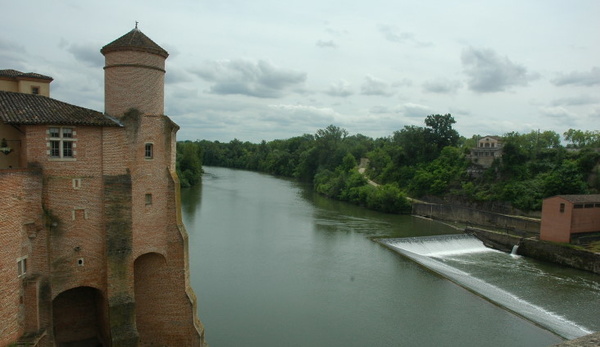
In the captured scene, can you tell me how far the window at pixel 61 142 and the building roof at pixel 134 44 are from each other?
253 centimetres

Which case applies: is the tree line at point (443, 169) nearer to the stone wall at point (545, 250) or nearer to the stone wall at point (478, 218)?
the stone wall at point (478, 218)

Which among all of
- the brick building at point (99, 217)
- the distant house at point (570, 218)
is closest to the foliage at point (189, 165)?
the distant house at point (570, 218)

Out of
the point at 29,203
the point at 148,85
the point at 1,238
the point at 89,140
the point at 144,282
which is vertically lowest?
the point at 144,282

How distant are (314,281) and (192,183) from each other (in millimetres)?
37435

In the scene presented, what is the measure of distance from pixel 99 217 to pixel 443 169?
3824 cm

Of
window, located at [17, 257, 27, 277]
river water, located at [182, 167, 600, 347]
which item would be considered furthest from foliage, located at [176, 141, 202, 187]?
window, located at [17, 257, 27, 277]

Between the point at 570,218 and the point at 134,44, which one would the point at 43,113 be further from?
the point at 570,218

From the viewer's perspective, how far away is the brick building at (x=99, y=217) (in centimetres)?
953

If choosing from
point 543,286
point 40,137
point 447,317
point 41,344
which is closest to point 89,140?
point 40,137

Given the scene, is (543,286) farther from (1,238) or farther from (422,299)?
(1,238)

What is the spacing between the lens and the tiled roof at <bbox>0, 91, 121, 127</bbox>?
32.2 feet

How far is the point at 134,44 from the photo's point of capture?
438 inches

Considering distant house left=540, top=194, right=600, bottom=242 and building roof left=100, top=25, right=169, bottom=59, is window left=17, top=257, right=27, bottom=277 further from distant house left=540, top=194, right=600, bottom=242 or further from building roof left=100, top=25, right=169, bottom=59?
distant house left=540, top=194, right=600, bottom=242

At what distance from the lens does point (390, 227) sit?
33781mm
